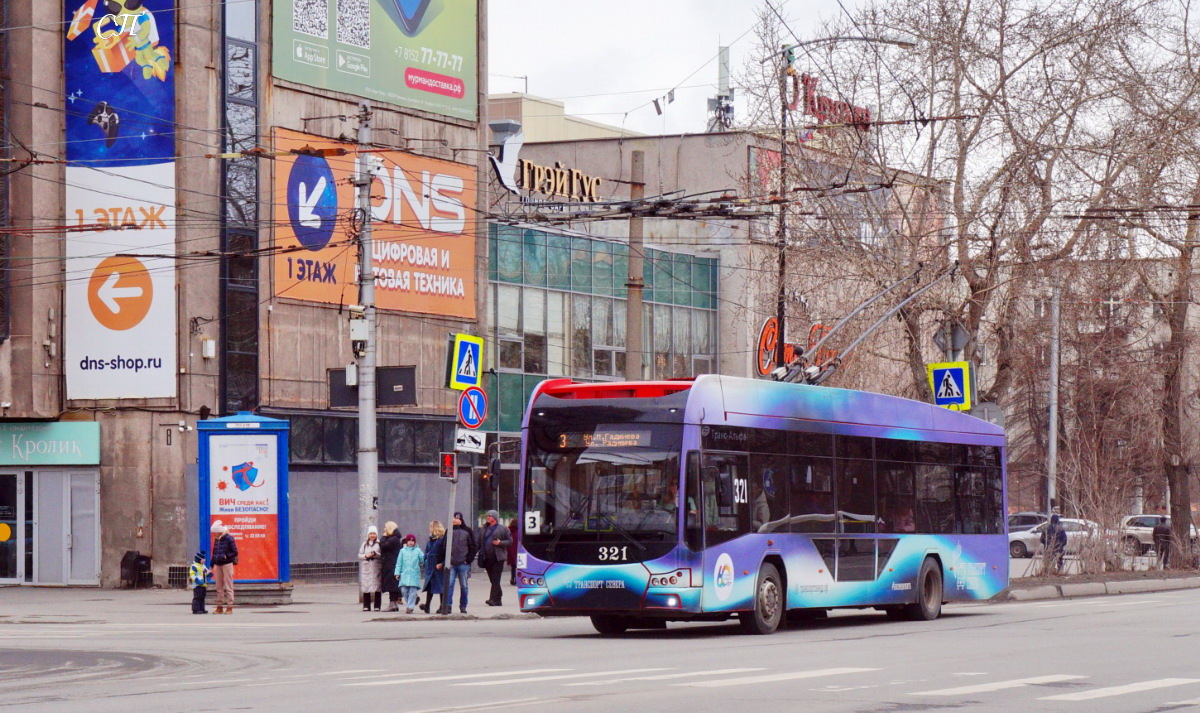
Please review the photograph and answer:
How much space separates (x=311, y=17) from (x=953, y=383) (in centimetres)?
1605

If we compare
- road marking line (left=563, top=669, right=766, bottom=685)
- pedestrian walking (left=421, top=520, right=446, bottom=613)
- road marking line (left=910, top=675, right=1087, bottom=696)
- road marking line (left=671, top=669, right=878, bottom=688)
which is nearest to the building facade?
pedestrian walking (left=421, top=520, right=446, bottom=613)

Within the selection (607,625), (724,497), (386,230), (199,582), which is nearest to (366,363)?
(199,582)

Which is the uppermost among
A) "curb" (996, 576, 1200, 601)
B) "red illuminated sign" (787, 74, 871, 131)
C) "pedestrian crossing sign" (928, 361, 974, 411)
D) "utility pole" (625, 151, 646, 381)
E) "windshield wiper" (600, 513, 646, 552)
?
"red illuminated sign" (787, 74, 871, 131)

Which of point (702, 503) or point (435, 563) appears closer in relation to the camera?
point (702, 503)

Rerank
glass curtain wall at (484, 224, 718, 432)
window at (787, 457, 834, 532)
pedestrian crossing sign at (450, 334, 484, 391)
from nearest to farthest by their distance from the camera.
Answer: window at (787, 457, 834, 532), pedestrian crossing sign at (450, 334, 484, 391), glass curtain wall at (484, 224, 718, 432)

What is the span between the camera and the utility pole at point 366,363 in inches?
1065

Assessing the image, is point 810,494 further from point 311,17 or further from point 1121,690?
point 311,17

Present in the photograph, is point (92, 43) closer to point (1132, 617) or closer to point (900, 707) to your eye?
point (1132, 617)

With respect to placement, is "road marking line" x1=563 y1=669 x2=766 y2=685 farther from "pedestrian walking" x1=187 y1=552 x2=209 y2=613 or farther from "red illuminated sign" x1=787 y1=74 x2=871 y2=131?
"red illuminated sign" x1=787 y1=74 x2=871 y2=131

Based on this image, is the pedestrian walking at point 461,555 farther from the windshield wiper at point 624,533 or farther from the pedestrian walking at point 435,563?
the windshield wiper at point 624,533

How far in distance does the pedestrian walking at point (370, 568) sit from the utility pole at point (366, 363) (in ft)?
0.68

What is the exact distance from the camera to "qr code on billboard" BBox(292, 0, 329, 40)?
1471 inches

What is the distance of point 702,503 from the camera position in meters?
19.5

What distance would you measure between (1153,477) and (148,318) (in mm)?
38261
